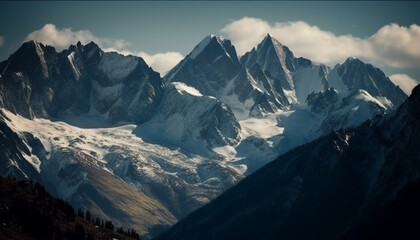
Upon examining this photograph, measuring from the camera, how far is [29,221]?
192 metres

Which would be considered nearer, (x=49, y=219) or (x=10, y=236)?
(x=10, y=236)

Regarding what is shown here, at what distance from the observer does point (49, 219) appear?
200m

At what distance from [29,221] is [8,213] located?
5696 millimetres

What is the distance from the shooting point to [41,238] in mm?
189875

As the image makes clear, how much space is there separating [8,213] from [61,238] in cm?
1363

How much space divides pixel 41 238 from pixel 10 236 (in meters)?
9.93

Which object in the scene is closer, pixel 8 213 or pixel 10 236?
pixel 10 236

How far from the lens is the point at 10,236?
595ft

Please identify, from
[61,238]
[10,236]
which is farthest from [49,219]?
[10,236]

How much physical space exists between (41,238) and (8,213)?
1084 centimetres

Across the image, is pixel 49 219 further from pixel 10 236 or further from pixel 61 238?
pixel 10 236

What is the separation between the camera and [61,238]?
643 ft

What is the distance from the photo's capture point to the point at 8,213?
194 metres

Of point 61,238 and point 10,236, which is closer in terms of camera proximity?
point 10,236
